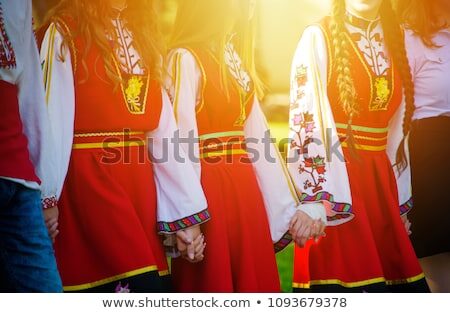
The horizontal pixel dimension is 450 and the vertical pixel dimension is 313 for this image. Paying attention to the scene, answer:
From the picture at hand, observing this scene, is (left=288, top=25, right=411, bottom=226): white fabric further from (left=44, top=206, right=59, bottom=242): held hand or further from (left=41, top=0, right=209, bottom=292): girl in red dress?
(left=44, top=206, right=59, bottom=242): held hand

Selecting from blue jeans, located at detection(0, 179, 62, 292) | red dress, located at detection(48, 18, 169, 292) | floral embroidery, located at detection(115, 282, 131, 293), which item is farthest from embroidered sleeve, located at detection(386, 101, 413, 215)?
blue jeans, located at detection(0, 179, 62, 292)

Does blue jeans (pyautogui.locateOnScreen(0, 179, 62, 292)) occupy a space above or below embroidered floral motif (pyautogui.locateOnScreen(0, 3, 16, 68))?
below

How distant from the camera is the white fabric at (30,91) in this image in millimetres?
2150

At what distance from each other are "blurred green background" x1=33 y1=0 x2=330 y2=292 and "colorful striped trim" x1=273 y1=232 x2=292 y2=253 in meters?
0.10

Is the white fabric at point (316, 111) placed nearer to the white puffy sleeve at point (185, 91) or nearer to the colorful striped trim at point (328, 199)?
the colorful striped trim at point (328, 199)

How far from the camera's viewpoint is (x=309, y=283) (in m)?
2.72

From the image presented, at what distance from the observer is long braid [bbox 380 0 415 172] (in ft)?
9.04

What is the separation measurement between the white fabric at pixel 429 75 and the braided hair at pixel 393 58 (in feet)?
0.13

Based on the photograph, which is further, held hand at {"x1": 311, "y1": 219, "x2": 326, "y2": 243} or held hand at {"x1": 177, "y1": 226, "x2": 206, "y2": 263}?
held hand at {"x1": 311, "y1": 219, "x2": 326, "y2": 243}

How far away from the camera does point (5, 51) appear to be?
2104mm

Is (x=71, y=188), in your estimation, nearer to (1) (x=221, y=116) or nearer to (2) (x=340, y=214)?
(1) (x=221, y=116)

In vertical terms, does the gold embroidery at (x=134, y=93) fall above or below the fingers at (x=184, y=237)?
above

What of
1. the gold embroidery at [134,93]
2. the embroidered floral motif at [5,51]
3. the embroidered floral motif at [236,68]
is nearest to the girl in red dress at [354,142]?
the embroidered floral motif at [236,68]
